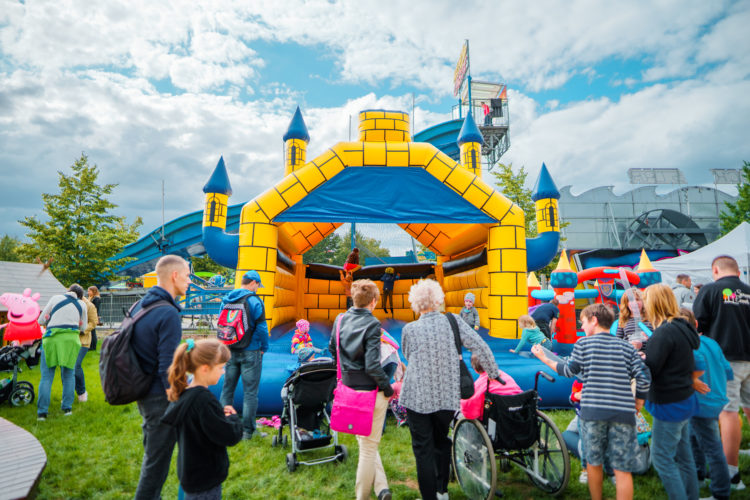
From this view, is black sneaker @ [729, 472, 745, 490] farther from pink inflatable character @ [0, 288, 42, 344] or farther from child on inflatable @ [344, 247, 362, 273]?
pink inflatable character @ [0, 288, 42, 344]

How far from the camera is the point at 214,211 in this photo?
608 centimetres

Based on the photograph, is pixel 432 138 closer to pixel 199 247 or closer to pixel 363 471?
pixel 199 247

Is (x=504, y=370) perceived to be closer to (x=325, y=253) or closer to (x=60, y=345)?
(x=60, y=345)

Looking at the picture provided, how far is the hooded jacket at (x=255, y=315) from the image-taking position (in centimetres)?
367

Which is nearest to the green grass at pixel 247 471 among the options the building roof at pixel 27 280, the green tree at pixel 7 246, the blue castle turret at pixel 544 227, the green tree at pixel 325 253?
the blue castle turret at pixel 544 227

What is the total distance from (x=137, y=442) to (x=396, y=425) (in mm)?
2421

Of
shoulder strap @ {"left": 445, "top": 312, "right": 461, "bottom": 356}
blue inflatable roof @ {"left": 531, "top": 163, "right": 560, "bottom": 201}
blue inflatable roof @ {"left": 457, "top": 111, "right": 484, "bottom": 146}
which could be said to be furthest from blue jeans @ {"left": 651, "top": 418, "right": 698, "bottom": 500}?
blue inflatable roof @ {"left": 457, "top": 111, "right": 484, "bottom": 146}

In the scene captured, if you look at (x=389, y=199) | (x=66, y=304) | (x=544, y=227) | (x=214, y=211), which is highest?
(x=389, y=199)

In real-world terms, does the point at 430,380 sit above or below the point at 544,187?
below

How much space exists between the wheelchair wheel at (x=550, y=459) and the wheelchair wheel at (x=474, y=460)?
42cm

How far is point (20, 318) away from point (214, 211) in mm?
2757

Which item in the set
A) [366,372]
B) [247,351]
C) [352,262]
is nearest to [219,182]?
[352,262]

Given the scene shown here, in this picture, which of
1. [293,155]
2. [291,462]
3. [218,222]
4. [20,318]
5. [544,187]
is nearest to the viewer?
[291,462]

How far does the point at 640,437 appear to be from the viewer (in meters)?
2.85
